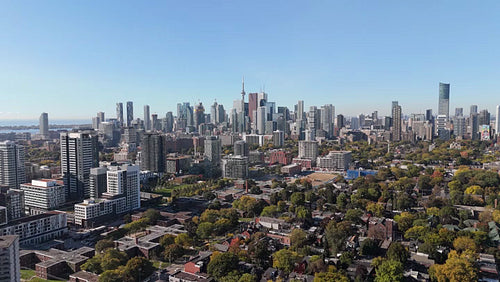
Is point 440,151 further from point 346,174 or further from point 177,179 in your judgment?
point 177,179

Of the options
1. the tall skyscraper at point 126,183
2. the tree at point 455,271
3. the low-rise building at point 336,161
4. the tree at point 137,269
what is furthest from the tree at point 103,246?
the low-rise building at point 336,161

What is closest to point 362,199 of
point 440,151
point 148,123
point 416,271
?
point 416,271

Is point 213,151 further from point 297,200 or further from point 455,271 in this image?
point 455,271

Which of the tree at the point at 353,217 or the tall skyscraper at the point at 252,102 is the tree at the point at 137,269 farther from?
the tall skyscraper at the point at 252,102

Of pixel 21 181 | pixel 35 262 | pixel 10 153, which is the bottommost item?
pixel 35 262

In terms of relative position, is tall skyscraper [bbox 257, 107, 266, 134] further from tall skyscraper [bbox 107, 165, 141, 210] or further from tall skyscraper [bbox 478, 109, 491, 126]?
tall skyscraper [bbox 107, 165, 141, 210]
